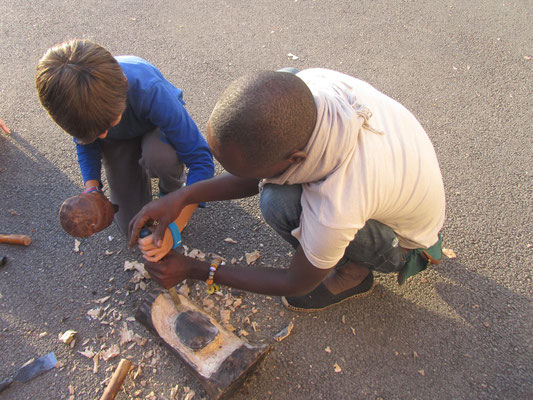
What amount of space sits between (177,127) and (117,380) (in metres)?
1.39

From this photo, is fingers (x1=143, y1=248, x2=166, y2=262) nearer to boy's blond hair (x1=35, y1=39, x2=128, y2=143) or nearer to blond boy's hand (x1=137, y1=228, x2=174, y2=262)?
blond boy's hand (x1=137, y1=228, x2=174, y2=262)

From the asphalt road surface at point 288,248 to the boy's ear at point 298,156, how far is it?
1.21 metres

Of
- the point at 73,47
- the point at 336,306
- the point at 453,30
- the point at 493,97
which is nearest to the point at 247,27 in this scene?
the point at 453,30

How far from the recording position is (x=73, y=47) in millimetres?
2006

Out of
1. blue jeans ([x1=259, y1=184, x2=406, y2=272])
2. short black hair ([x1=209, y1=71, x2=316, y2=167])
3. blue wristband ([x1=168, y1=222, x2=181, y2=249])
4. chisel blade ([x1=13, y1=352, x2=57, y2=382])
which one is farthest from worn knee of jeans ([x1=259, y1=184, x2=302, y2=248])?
chisel blade ([x1=13, y1=352, x2=57, y2=382])

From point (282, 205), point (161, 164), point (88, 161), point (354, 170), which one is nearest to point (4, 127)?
point (88, 161)

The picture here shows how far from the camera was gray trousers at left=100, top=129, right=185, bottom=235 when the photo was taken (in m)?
2.76

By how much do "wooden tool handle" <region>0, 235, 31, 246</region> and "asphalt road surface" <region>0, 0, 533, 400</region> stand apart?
5 centimetres

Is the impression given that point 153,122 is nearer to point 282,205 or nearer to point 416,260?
point 282,205

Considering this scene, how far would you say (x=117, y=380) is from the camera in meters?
2.11

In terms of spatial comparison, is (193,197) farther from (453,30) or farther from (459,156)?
(453,30)

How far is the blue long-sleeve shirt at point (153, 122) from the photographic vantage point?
2350 mm

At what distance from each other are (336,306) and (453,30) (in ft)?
12.3

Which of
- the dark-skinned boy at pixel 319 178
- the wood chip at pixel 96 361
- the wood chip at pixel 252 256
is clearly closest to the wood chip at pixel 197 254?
the wood chip at pixel 252 256
